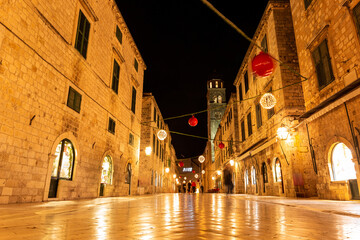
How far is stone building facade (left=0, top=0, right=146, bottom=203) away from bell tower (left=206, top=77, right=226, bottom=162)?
37166 millimetres

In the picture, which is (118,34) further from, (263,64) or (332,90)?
(332,90)

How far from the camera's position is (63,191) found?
8.22 meters

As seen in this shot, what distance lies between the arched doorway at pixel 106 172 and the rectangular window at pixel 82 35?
5.54 metres

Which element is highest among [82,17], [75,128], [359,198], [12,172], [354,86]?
[82,17]

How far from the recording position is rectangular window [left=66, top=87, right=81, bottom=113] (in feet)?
29.2

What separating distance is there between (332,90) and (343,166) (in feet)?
9.28

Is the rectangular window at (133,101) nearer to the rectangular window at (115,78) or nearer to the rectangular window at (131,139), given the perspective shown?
the rectangular window at (131,139)

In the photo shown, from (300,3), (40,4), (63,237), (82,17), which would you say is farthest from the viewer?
(300,3)

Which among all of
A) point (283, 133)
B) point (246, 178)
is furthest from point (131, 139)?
point (246, 178)

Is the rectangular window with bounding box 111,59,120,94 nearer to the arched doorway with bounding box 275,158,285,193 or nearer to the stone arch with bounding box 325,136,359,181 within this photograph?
the arched doorway with bounding box 275,158,285,193

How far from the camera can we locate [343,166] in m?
8.37

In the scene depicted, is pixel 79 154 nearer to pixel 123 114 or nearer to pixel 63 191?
pixel 63 191

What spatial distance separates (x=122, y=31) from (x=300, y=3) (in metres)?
10.6

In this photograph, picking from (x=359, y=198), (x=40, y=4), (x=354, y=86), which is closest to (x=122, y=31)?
(x=40, y=4)
